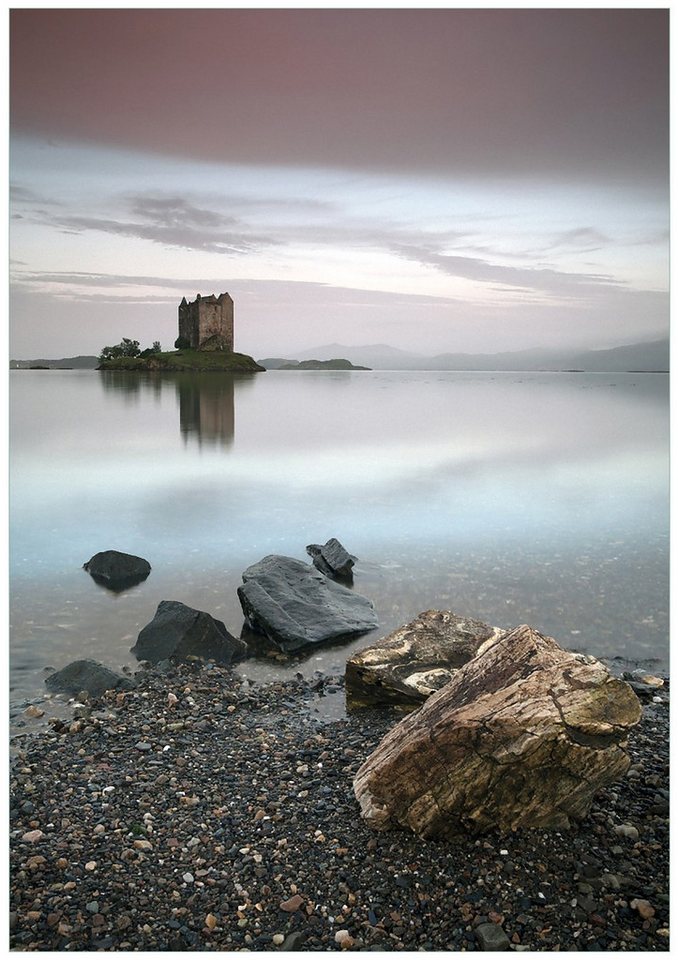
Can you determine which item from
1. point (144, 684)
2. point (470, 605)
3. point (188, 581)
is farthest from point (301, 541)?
point (144, 684)

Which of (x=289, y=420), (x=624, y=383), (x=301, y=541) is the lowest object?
(x=301, y=541)

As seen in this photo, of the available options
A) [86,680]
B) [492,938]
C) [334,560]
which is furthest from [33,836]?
[334,560]

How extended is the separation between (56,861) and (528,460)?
17.7m

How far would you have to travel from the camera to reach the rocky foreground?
3865 mm

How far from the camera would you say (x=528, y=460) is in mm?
20469

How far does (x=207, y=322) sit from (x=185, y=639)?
14437 millimetres

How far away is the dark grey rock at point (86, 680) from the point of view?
7031 millimetres

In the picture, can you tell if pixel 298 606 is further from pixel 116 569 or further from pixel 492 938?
pixel 492 938

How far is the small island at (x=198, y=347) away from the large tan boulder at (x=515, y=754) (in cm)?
1300

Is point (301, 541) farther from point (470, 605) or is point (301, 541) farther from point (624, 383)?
point (624, 383)

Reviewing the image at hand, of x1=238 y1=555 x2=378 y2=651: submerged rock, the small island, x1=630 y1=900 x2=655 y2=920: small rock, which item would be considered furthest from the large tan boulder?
the small island

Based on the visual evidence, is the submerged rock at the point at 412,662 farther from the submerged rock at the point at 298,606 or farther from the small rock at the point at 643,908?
the small rock at the point at 643,908

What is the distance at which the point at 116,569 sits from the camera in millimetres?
10523

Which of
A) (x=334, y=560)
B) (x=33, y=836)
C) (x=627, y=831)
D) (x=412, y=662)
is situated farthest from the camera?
(x=334, y=560)
